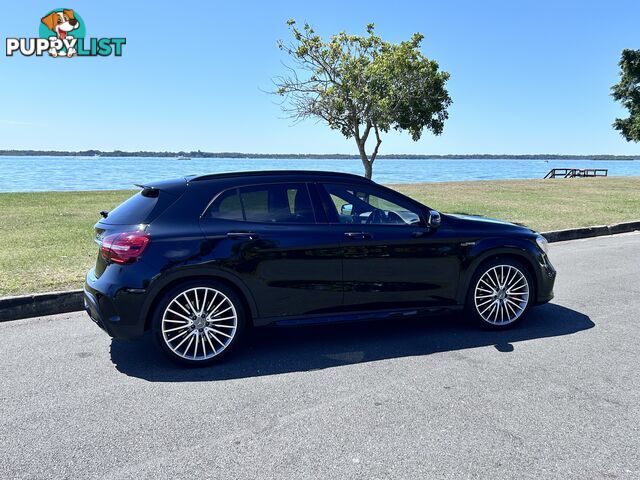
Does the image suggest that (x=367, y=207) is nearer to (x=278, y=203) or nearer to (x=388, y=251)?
(x=388, y=251)

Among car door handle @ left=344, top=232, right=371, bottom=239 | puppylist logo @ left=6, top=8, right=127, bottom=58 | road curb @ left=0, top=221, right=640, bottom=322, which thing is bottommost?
road curb @ left=0, top=221, right=640, bottom=322

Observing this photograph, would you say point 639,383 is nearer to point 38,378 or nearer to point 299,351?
point 299,351

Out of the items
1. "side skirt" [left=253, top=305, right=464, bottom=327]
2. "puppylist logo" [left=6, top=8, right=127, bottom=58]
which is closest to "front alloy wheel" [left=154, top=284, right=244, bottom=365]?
"side skirt" [left=253, top=305, right=464, bottom=327]

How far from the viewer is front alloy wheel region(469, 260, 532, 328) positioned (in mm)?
Answer: 5188

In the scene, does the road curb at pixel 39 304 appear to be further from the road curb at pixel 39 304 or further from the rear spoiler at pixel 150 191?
the rear spoiler at pixel 150 191

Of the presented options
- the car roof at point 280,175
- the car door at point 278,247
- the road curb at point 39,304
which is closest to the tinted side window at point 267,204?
the car door at point 278,247

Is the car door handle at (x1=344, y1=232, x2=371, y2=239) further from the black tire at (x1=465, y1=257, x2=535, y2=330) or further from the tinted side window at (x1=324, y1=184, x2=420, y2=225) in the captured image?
the black tire at (x1=465, y1=257, x2=535, y2=330)

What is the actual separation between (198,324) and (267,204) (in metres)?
1.18

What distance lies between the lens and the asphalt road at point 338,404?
2.92 meters

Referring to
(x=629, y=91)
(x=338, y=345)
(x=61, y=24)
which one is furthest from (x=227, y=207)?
(x=629, y=91)

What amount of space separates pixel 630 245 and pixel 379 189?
24.5ft

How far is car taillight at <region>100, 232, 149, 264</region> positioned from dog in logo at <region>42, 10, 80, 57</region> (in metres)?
16.7

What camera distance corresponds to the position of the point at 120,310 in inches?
167

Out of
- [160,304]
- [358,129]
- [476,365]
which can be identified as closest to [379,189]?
[476,365]
